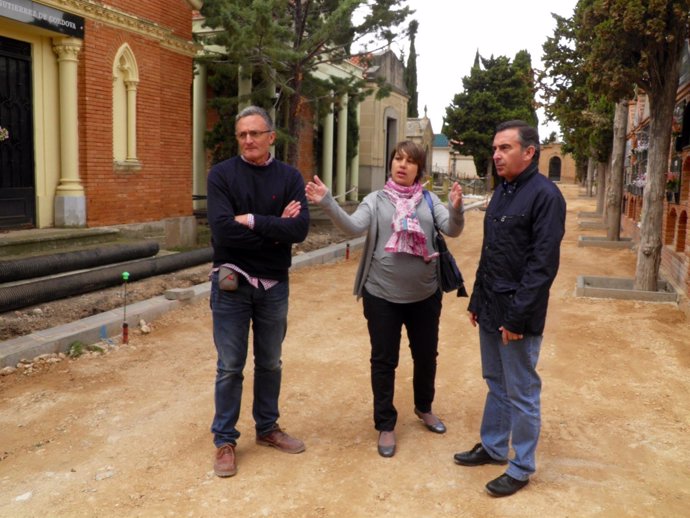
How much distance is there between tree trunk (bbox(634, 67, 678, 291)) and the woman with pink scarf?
6506mm

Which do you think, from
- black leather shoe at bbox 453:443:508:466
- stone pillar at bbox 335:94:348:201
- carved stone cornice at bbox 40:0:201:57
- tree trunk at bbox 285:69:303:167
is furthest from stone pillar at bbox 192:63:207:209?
black leather shoe at bbox 453:443:508:466

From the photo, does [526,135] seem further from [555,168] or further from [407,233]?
[555,168]

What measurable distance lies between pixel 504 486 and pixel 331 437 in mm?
1267

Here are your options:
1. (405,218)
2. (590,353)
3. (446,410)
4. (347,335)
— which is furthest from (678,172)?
(405,218)

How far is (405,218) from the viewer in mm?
3871

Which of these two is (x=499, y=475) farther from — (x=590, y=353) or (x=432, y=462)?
(x=590, y=353)

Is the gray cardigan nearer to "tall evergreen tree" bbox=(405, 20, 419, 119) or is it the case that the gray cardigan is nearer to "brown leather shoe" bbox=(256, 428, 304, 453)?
"brown leather shoe" bbox=(256, 428, 304, 453)

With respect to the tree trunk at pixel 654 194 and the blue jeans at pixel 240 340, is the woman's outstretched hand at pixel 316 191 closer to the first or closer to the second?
the blue jeans at pixel 240 340

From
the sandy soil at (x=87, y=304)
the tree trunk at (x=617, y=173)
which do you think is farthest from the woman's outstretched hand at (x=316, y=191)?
the tree trunk at (x=617, y=173)

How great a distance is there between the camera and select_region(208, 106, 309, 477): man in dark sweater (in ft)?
11.9

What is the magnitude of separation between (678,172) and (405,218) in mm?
7740

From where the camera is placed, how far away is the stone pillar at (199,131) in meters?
16.2

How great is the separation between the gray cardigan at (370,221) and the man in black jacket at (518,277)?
314 millimetres

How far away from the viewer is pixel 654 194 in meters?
9.34
